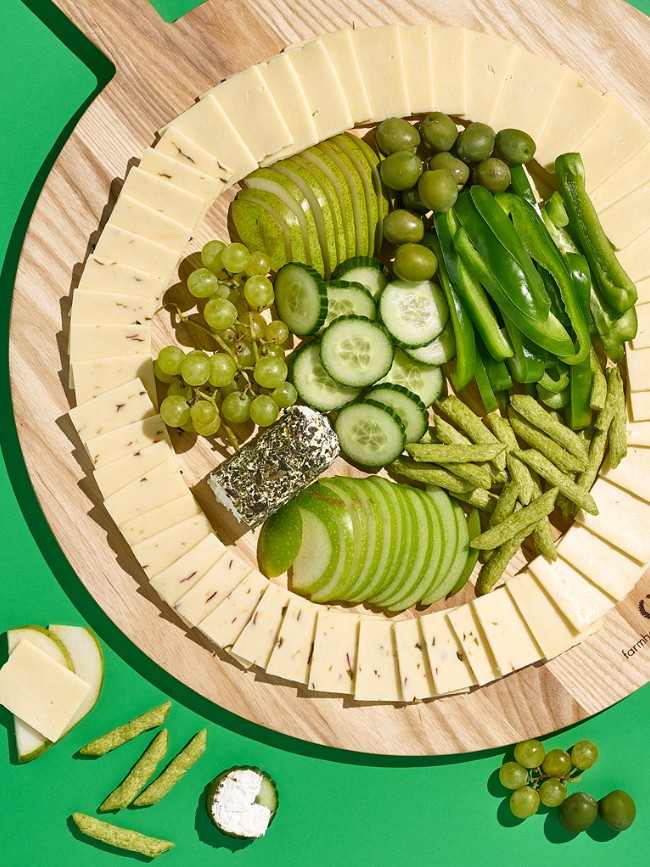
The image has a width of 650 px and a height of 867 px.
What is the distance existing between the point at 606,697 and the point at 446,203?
7.37 ft

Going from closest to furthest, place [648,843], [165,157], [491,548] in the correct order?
1. [165,157]
2. [491,548]
3. [648,843]

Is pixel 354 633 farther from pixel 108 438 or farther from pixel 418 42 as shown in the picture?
pixel 418 42

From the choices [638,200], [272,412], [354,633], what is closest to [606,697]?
[354,633]

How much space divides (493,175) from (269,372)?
4.11 feet

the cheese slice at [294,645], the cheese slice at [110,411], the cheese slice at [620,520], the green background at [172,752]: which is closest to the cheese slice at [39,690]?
the green background at [172,752]

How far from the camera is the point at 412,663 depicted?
10.4 ft

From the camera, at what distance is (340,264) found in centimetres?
327

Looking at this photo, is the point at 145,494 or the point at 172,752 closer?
the point at 145,494

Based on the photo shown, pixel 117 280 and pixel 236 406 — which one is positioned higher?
pixel 117 280

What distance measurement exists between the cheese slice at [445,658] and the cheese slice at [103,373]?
1577mm

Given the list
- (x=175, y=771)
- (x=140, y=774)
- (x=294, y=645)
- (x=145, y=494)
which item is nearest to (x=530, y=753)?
(x=294, y=645)

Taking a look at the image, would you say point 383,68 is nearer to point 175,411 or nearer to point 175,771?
point 175,411

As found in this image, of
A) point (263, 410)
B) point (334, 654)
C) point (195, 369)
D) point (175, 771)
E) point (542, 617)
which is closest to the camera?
point (195, 369)

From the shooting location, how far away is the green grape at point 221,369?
116 inches
